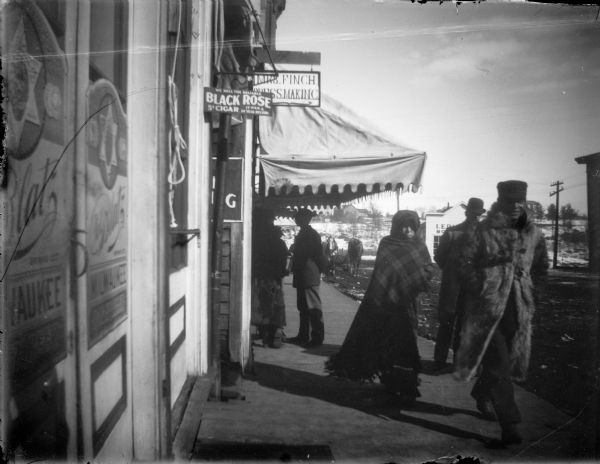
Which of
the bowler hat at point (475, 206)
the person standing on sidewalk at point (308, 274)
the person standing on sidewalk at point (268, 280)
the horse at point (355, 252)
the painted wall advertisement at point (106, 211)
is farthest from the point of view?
the horse at point (355, 252)

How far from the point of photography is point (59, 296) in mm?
1635

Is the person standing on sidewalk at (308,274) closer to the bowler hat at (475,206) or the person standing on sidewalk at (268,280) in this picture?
the person standing on sidewalk at (268,280)

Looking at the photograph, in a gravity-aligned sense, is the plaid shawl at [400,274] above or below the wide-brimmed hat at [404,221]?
below

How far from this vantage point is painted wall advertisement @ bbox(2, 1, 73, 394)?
51.9 inches

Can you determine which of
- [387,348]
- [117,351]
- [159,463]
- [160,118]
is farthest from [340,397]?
[160,118]

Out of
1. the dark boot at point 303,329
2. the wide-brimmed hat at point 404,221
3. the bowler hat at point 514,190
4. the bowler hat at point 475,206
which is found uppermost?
the bowler hat at point 514,190

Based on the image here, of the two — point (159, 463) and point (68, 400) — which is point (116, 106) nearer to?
point (68, 400)

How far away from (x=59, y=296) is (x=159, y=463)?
1283 mm

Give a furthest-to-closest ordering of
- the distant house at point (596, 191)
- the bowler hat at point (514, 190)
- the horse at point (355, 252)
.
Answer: the horse at point (355, 252)
the distant house at point (596, 191)
the bowler hat at point (514, 190)

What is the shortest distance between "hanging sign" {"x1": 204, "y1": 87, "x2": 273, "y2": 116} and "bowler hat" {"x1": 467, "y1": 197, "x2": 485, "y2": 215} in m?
2.33

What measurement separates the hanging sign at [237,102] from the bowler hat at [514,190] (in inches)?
72.5

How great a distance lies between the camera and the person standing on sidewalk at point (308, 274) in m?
6.86

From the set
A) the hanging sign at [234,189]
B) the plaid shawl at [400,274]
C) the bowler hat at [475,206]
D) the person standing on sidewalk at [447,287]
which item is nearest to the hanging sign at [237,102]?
the hanging sign at [234,189]

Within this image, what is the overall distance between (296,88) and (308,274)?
3.00 metres
